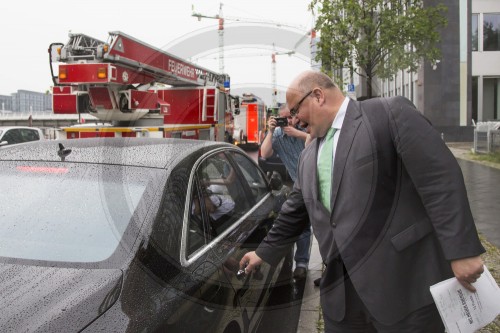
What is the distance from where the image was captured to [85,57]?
821cm

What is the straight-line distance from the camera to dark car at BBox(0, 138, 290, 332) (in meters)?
1.72

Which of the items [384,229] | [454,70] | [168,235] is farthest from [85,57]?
[454,70]

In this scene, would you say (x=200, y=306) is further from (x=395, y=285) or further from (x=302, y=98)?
(x=302, y=98)

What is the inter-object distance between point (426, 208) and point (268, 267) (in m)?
1.65

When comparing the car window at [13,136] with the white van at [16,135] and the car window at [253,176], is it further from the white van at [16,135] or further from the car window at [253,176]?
the car window at [253,176]

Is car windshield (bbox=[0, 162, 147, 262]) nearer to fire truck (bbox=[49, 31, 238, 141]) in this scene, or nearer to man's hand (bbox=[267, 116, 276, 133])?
man's hand (bbox=[267, 116, 276, 133])

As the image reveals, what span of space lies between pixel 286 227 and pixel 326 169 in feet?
1.69

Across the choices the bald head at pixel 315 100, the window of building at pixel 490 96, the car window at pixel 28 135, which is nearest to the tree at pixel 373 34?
the car window at pixel 28 135

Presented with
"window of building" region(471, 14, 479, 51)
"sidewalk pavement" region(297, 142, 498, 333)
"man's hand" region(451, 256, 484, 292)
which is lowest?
"sidewalk pavement" region(297, 142, 498, 333)

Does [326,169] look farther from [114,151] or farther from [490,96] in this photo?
[490,96]

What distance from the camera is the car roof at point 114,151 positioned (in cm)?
261

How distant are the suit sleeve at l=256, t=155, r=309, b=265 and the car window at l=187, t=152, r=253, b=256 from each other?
12.5 inches

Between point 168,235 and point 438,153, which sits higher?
point 438,153

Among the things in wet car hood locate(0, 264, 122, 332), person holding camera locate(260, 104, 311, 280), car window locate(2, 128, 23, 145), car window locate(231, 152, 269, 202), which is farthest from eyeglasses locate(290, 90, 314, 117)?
car window locate(2, 128, 23, 145)
